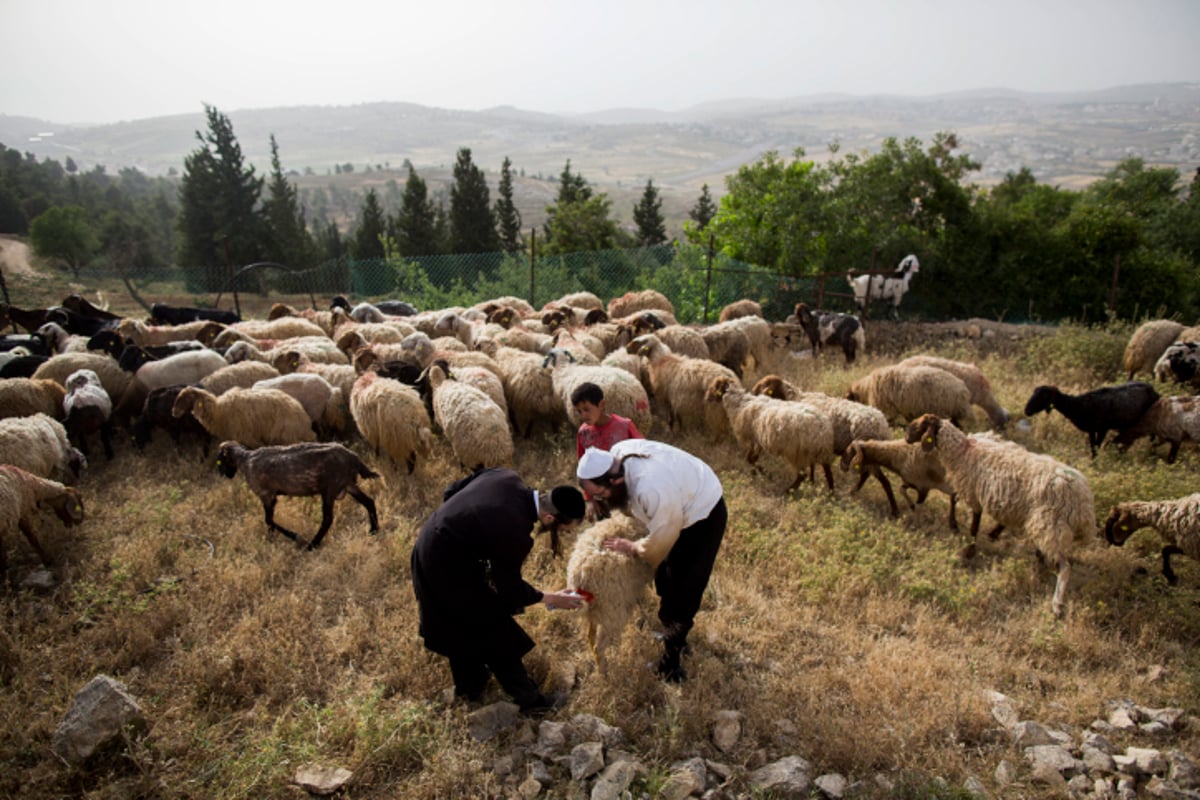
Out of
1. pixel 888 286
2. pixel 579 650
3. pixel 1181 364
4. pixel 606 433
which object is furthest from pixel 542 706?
pixel 888 286

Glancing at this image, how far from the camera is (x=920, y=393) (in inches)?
347

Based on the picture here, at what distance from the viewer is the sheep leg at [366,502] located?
6504 millimetres

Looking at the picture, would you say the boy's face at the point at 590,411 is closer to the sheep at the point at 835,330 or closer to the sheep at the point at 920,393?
the sheep at the point at 920,393

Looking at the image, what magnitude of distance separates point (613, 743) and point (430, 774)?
1.16 metres

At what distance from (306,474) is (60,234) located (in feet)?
139

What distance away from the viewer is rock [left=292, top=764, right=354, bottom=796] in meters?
3.84

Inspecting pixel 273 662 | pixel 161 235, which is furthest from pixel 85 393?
pixel 161 235

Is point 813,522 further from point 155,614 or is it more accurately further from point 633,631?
point 155,614

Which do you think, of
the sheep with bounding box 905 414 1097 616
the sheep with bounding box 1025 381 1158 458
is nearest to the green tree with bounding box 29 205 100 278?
the sheep with bounding box 905 414 1097 616

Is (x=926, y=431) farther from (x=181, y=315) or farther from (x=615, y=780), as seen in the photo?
(x=181, y=315)

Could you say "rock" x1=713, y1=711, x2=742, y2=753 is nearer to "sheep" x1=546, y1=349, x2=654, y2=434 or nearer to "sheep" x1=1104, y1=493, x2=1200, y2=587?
"sheep" x1=546, y1=349, x2=654, y2=434

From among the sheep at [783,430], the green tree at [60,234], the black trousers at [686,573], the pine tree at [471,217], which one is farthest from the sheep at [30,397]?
the green tree at [60,234]

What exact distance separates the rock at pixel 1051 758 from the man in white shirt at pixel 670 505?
2.27m

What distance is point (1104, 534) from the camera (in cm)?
634
